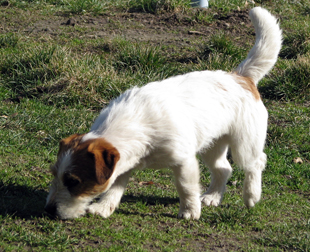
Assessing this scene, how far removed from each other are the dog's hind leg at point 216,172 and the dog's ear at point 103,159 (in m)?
1.72

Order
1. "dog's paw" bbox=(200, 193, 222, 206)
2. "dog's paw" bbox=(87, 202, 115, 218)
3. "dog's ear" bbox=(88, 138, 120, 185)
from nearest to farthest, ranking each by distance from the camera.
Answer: "dog's ear" bbox=(88, 138, 120, 185)
"dog's paw" bbox=(87, 202, 115, 218)
"dog's paw" bbox=(200, 193, 222, 206)

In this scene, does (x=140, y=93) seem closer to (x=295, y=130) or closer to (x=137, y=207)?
(x=137, y=207)

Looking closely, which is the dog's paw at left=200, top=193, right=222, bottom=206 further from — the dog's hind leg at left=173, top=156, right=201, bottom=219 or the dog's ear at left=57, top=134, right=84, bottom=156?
the dog's ear at left=57, top=134, right=84, bottom=156

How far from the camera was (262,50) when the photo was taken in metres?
5.65

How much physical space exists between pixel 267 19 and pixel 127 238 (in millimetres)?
3112

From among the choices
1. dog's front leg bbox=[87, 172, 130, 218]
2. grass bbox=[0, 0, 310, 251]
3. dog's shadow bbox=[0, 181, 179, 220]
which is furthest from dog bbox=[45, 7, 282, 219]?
dog's shadow bbox=[0, 181, 179, 220]

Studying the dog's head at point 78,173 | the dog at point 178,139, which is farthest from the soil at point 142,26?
the dog's head at point 78,173

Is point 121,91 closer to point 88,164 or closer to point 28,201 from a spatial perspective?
point 28,201

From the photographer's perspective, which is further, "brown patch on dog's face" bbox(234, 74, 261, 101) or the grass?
"brown patch on dog's face" bbox(234, 74, 261, 101)

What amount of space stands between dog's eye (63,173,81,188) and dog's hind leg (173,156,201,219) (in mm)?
1023

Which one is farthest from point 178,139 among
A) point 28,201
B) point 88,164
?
point 28,201

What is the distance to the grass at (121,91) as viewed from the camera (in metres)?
4.59

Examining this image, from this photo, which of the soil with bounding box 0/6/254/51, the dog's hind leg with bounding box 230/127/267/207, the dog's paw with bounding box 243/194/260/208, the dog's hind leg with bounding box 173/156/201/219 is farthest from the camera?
the soil with bounding box 0/6/254/51

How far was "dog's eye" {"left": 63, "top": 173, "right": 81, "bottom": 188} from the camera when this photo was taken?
169 inches
